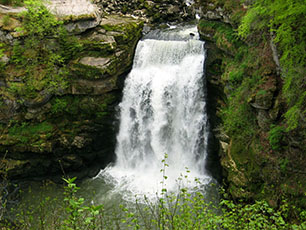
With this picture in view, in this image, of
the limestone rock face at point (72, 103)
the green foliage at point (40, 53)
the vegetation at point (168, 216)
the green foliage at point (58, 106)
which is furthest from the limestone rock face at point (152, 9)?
the vegetation at point (168, 216)

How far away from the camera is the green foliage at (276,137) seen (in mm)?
9031

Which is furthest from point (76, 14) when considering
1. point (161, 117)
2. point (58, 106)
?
point (161, 117)

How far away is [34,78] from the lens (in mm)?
13562

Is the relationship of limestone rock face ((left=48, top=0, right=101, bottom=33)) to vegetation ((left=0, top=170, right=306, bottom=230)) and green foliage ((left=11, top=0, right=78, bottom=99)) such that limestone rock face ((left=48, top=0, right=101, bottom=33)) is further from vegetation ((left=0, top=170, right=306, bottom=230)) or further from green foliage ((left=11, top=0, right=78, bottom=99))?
vegetation ((left=0, top=170, right=306, bottom=230))

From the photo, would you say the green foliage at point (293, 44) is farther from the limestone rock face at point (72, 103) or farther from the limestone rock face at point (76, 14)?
the limestone rock face at point (76, 14)

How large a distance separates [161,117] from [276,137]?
6.34 meters

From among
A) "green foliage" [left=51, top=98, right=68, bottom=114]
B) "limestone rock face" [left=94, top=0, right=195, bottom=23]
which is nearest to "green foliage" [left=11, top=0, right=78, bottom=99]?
"green foliage" [left=51, top=98, right=68, bottom=114]

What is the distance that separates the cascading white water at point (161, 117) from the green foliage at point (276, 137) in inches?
179

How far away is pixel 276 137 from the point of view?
9078 millimetres

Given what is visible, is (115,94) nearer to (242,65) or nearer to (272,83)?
(242,65)

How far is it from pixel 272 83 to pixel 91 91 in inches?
357

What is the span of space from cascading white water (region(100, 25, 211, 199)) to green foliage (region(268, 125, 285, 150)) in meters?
4.54

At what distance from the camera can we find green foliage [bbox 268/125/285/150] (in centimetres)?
903

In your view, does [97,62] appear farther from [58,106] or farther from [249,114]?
[249,114]
